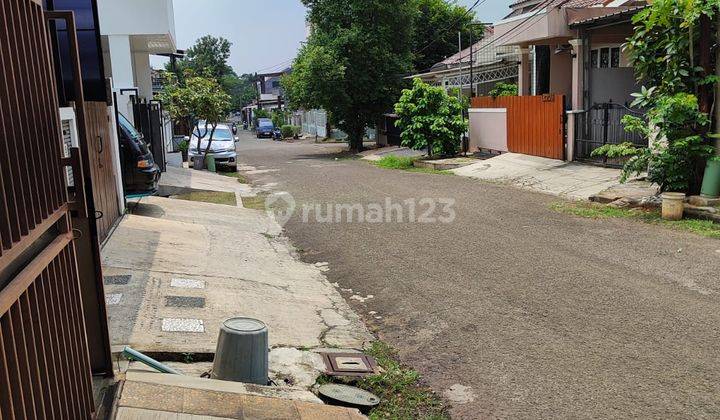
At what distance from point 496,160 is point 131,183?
1233cm

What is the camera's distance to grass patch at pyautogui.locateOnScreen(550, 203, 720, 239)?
10016 mm

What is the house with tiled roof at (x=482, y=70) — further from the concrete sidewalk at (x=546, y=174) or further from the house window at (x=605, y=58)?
the concrete sidewalk at (x=546, y=174)

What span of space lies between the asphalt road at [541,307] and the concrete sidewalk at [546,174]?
2661 millimetres

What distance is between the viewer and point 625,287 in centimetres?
716

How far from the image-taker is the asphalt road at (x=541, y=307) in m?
4.71

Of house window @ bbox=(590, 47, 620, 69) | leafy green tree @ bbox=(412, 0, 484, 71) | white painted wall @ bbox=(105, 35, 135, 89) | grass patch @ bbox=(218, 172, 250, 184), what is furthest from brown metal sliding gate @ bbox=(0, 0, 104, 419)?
leafy green tree @ bbox=(412, 0, 484, 71)

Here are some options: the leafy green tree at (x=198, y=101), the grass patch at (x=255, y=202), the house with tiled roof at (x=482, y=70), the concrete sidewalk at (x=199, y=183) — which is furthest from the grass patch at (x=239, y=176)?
the house with tiled roof at (x=482, y=70)

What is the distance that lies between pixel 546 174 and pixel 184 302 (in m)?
12.4

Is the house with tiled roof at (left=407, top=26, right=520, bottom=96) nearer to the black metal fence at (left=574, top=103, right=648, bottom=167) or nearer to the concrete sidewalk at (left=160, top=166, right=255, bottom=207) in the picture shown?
the black metal fence at (left=574, top=103, right=648, bottom=167)

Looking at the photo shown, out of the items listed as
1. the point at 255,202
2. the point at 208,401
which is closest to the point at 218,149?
the point at 255,202

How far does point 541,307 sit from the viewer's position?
661 cm

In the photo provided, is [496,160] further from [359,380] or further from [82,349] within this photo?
[82,349]

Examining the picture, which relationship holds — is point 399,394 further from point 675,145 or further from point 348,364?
point 675,145

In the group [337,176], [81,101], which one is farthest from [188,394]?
[337,176]
